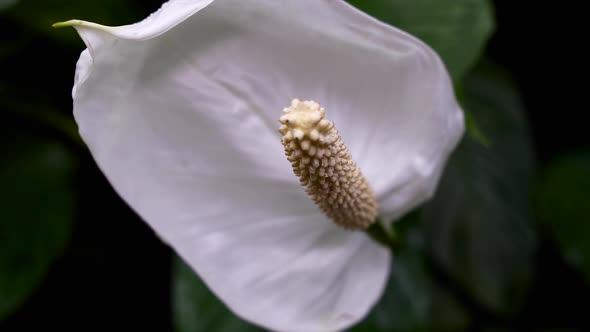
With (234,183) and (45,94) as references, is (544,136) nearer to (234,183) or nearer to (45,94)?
(234,183)

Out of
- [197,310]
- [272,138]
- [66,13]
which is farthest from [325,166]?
[66,13]

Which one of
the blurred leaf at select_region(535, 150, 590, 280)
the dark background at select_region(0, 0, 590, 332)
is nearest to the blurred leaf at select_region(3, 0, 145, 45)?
the dark background at select_region(0, 0, 590, 332)

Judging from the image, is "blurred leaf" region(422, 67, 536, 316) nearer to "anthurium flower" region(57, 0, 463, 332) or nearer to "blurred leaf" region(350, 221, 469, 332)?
"blurred leaf" region(350, 221, 469, 332)

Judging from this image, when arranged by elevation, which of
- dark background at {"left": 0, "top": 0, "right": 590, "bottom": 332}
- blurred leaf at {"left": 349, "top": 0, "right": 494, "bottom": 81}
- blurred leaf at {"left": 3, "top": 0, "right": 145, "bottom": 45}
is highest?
blurred leaf at {"left": 349, "top": 0, "right": 494, "bottom": 81}

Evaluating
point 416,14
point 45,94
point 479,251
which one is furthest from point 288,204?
point 45,94

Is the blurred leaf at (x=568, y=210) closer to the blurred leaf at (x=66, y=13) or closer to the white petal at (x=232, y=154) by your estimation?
the white petal at (x=232, y=154)

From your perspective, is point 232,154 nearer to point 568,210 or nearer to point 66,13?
point 66,13

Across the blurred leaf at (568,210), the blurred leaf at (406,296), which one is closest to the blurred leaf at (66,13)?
the blurred leaf at (406,296)
